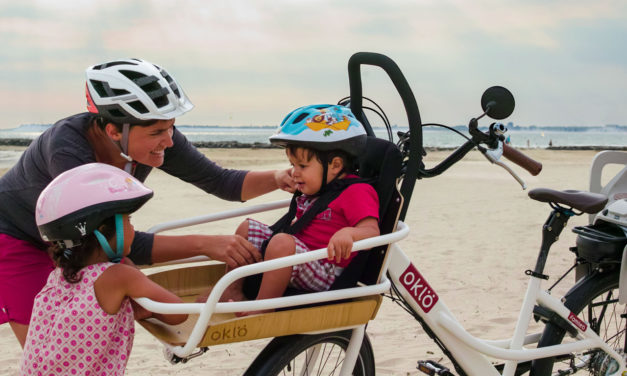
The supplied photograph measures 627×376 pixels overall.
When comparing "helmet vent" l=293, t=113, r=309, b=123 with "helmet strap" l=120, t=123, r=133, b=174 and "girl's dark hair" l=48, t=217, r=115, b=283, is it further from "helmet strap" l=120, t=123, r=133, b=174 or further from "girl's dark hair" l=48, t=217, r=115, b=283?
"girl's dark hair" l=48, t=217, r=115, b=283

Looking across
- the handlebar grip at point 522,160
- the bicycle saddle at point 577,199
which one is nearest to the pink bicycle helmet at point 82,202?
the handlebar grip at point 522,160

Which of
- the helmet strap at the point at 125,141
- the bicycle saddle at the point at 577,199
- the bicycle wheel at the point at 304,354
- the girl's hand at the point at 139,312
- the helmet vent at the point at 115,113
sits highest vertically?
the helmet vent at the point at 115,113

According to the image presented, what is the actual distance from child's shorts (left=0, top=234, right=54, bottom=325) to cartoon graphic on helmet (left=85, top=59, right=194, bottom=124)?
0.68m

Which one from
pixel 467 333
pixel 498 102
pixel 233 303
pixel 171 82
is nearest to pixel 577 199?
pixel 498 102

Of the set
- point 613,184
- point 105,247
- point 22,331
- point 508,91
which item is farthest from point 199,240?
point 613,184

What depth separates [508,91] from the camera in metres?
Result: 2.79

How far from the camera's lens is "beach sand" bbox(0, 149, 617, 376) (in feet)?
15.9

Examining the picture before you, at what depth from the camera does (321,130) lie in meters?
2.64

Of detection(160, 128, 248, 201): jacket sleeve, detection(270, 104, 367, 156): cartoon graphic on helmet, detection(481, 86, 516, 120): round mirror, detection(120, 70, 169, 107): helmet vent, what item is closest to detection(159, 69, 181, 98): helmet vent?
detection(120, 70, 169, 107): helmet vent

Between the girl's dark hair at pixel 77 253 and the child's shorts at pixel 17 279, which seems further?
the child's shorts at pixel 17 279

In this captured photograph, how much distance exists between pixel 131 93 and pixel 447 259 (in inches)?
237

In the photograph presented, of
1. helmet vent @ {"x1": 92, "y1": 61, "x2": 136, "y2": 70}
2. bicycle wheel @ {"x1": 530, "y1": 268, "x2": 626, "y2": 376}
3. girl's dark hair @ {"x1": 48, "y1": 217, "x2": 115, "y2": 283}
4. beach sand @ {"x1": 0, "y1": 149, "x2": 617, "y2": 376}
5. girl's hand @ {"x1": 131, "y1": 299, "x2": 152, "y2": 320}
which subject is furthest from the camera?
beach sand @ {"x1": 0, "y1": 149, "x2": 617, "y2": 376}

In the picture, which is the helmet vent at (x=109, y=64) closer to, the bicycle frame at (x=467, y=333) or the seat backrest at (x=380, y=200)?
the seat backrest at (x=380, y=200)

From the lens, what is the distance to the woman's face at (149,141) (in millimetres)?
2742
